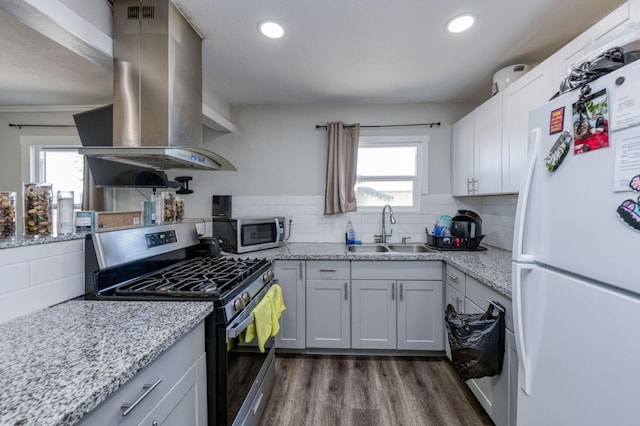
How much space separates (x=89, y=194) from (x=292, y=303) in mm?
2177

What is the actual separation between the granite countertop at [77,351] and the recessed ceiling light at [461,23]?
211 cm

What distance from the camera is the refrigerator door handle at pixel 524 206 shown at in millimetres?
1068

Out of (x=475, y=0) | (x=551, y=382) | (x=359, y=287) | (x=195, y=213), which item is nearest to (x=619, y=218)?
(x=551, y=382)

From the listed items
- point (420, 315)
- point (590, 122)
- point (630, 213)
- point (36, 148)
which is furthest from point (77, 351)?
point (36, 148)

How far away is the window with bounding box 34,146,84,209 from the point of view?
2.54 m

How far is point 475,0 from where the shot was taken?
4.94ft

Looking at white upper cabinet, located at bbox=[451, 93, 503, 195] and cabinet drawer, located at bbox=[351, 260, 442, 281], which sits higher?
white upper cabinet, located at bbox=[451, 93, 503, 195]

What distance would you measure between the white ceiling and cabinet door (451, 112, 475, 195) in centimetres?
34

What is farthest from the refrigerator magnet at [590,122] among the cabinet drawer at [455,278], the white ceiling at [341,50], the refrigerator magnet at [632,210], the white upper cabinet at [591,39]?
the cabinet drawer at [455,278]

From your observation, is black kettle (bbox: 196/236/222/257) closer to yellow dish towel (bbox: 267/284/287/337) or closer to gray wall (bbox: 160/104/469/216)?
yellow dish towel (bbox: 267/284/287/337)

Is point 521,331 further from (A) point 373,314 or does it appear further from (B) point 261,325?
(A) point 373,314

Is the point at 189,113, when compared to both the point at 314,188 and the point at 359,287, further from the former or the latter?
the point at 359,287

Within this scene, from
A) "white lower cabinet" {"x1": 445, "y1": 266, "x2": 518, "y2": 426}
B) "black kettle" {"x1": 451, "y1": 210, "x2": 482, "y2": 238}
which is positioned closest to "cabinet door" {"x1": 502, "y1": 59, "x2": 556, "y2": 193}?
"black kettle" {"x1": 451, "y1": 210, "x2": 482, "y2": 238}

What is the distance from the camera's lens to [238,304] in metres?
1.28
